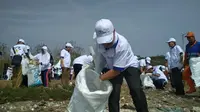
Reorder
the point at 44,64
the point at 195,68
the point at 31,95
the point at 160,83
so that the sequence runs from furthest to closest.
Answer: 1. the point at 160,83
2. the point at 44,64
3. the point at 195,68
4. the point at 31,95

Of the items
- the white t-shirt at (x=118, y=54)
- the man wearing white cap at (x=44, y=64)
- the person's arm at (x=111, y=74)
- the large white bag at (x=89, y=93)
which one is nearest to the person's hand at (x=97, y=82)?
the large white bag at (x=89, y=93)

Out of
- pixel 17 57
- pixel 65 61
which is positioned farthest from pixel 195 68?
pixel 17 57

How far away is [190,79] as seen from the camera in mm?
8062

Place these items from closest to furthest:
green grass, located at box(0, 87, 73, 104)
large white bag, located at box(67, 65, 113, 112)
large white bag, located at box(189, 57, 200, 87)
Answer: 1. large white bag, located at box(67, 65, 113, 112)
2. green grass, located at box(0, 87, 73, 104)
3. large white bag, located at box(189, 57, 200, 87)

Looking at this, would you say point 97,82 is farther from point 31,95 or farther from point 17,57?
point 17,57

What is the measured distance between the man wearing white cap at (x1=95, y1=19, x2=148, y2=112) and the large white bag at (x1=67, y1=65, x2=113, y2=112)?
14 cm

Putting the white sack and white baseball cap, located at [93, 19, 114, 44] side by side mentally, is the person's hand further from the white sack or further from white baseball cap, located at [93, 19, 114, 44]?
the white sack

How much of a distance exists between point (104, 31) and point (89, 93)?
31.1 inches

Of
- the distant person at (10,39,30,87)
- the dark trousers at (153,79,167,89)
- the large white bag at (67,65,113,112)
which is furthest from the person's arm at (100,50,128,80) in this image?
the dark trousers at (153,79,167,89)

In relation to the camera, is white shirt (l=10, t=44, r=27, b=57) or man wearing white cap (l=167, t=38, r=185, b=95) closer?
man wearing white cap (l=167, t=38, r=185, b=95)

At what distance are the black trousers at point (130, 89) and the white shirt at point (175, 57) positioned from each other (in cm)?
462

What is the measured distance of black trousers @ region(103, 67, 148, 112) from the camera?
3.88 metres

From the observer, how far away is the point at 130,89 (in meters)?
3.99

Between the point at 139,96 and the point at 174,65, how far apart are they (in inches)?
191
